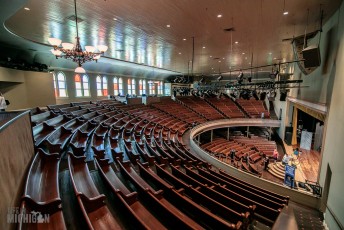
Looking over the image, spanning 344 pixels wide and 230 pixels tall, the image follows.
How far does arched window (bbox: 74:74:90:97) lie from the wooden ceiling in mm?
6142

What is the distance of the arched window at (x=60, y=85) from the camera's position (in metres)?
11.6

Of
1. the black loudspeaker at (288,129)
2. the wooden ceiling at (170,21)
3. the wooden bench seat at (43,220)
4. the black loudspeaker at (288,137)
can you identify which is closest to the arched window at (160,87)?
the wooden ceiling at (170,21)

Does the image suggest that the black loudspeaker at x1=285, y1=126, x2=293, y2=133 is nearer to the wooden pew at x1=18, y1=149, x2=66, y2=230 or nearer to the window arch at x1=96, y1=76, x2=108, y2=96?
the wooden pew at x1=18, y1=149, x2=66, y2=230

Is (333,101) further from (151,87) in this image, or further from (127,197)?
(151,87)

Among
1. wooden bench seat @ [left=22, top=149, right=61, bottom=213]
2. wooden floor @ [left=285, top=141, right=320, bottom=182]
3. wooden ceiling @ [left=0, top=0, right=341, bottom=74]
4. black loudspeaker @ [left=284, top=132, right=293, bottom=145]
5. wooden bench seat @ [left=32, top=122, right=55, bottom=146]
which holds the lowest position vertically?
wooden floor @ [left=285, top=141, right=320, bottom=182]

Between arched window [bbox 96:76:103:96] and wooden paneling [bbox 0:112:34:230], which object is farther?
arched window [bbox 96:76:103:96]

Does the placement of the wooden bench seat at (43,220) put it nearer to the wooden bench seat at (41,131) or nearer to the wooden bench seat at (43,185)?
the wooden bench seat at (43,185)

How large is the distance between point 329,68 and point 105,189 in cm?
660

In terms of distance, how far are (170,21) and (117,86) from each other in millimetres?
11943

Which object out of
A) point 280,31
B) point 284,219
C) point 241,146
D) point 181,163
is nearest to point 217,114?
point 241,146

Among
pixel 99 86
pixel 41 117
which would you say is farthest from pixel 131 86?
pixel 41 117

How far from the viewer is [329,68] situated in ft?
16.4

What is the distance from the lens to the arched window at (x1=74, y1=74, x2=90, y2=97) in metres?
12.8

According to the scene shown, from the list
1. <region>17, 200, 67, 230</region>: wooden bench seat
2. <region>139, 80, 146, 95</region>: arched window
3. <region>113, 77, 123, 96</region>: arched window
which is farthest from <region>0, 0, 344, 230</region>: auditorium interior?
<region>139, 80, 146, 95</region>: arched window
